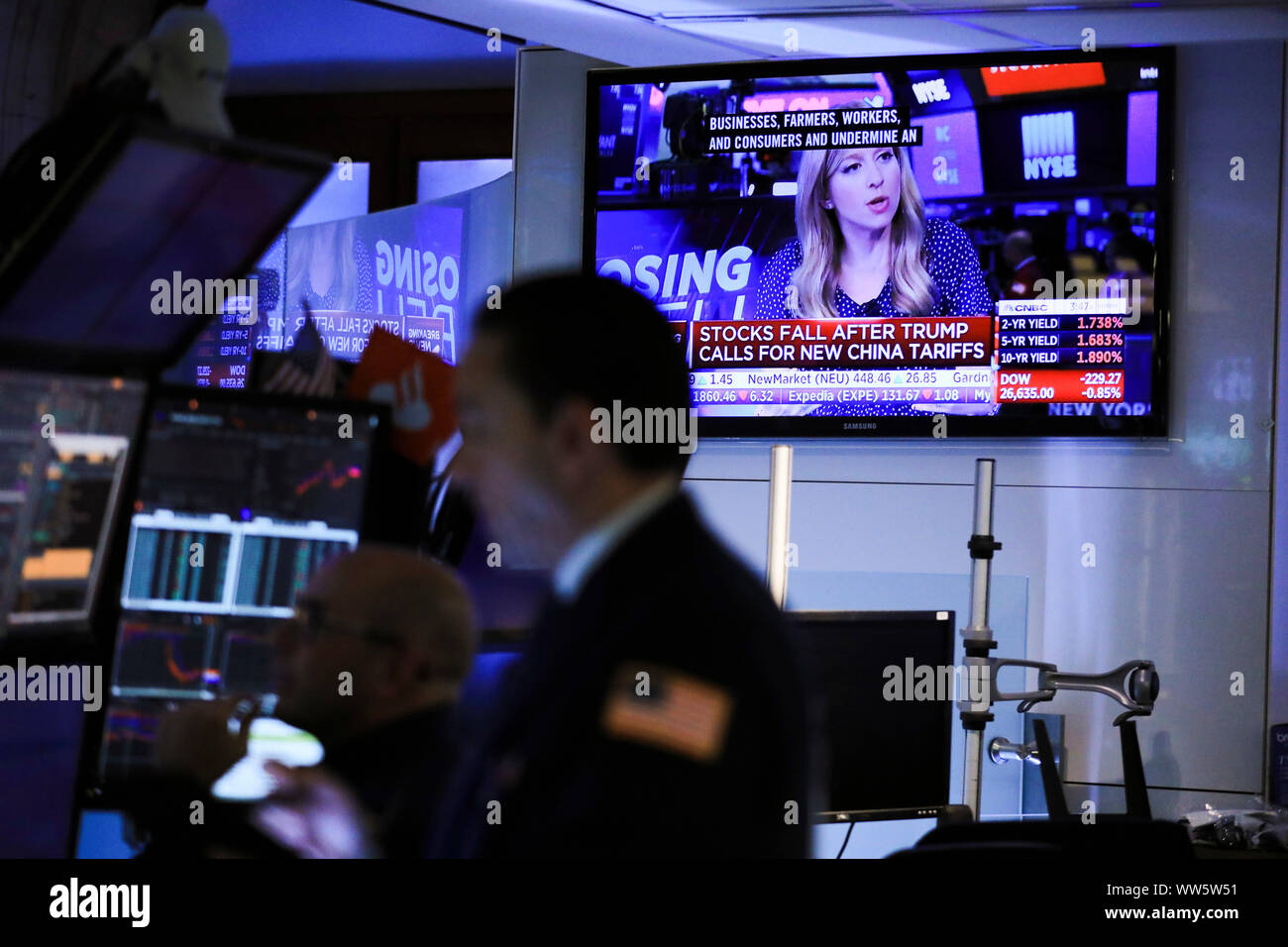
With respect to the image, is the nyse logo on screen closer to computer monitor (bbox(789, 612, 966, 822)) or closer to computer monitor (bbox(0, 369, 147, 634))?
computer monitor (bbox(789, 612, 966, 822))

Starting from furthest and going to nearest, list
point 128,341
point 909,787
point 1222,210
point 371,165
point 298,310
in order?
point 1222,210 → point 371,165 → point 909,787 → point 298,310 → point 128,341

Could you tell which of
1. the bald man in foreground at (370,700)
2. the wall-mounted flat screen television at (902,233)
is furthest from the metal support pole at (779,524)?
the bald man in foreground at (370,700)

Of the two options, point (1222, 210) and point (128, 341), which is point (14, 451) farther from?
point (1222, 210)

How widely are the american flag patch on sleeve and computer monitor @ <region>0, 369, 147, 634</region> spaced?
26.6 inches

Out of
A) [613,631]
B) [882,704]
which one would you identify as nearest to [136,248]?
[613,631]

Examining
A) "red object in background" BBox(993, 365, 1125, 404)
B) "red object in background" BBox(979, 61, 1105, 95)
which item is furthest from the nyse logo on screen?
"red object in background" BBox(993, 365, 1125, 404)

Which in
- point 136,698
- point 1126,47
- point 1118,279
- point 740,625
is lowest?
point 136,698

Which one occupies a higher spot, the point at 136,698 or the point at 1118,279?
the point at 1118,279

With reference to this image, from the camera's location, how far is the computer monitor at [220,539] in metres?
1.31

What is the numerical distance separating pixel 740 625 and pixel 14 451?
0.81m

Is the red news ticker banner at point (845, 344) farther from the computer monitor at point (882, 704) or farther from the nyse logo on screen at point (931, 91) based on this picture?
the computer monitor at point (882, 704)

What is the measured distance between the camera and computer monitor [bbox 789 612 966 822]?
97.8 inches
